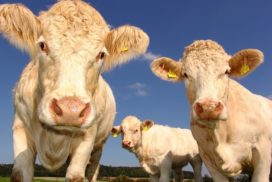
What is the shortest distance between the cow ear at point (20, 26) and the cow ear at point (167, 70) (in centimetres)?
357

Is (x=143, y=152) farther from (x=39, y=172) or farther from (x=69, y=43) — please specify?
(x=39, y=172)

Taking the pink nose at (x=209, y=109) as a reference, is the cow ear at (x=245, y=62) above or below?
above

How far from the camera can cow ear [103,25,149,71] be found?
230 inches

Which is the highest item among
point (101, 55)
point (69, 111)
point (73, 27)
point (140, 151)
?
point (140, 151)

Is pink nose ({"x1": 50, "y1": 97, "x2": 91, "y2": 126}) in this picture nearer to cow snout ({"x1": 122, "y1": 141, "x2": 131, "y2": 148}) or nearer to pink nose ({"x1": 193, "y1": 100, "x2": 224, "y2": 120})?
pink nose ({"x1": 193, "y1": 100, "x2": 224, "y2": 120})

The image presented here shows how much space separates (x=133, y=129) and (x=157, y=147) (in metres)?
1.12

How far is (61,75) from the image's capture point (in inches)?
189

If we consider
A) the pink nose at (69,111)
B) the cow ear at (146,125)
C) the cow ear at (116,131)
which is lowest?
the pink nose at (69,111)

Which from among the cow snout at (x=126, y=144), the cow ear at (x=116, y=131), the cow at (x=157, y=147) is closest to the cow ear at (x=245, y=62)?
the cow at (x=157, y=147)

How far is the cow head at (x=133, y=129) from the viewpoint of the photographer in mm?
15695

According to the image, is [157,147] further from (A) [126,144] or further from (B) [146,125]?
(A) [126,144]

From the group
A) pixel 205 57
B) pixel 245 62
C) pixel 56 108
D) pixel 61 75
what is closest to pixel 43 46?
pixel 61 75

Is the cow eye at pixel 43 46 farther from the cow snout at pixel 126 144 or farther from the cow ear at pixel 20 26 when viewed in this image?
the cow snout at pixel 126 144

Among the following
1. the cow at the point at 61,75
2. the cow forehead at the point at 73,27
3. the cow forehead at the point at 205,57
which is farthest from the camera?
the cow forehead at the point at 205,57
